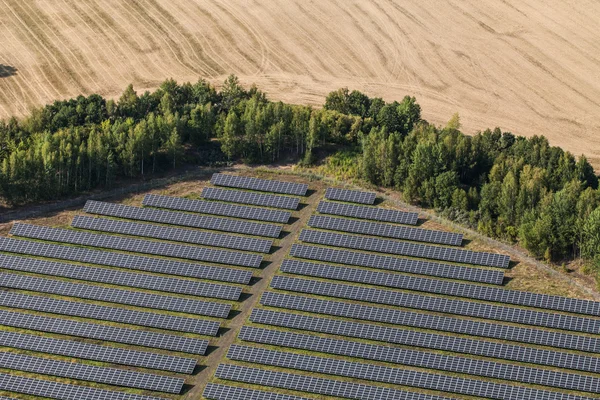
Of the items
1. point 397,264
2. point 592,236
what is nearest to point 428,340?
point 397,264

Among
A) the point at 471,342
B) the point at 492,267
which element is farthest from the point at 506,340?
the point at 492,267

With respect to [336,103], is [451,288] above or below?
below

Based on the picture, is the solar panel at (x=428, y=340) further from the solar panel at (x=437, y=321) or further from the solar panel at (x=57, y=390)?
the solar panel at (x=57, y=390)

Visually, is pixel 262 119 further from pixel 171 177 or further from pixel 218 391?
pixel 218 391

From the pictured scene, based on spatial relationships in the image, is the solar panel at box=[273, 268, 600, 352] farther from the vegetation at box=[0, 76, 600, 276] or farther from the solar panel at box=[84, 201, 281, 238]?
the vegetation at box=[0, 76, 600, 276]

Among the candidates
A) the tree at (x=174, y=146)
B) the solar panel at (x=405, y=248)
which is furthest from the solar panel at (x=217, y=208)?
the tree at (x=174, y=146)

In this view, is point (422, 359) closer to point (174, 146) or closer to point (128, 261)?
point (128, 261)
